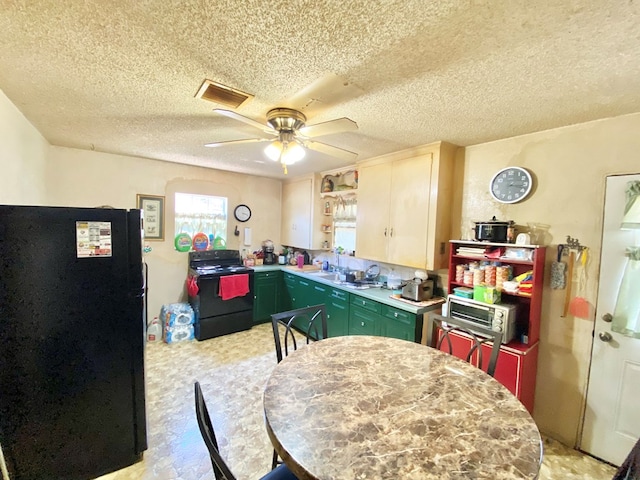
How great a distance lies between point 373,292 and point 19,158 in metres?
3.35

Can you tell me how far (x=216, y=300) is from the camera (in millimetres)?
3736

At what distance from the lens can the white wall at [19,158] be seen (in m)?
1.84

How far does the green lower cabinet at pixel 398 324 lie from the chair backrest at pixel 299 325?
65 cm

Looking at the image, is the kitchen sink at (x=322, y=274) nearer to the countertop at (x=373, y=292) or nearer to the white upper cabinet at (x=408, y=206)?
the countertop at (x=373, y=292)

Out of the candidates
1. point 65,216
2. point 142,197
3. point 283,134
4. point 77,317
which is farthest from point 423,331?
point 142,197

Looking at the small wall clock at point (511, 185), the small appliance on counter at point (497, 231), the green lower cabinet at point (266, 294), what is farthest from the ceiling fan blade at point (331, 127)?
the green lower cabinet at point (266, 294)

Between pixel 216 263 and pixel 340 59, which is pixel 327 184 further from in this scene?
pixel 340 59

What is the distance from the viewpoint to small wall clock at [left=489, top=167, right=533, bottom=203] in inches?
89.2

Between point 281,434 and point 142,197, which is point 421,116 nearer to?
point 281,434

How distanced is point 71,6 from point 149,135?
172 centimetres

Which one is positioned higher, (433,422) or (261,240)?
(261,240)

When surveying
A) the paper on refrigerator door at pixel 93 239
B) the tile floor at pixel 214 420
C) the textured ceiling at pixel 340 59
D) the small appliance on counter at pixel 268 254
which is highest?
the textured ceiling at pixel 340 59

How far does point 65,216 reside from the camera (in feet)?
5.24

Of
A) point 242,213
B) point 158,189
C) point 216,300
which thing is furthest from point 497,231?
point 158,189
